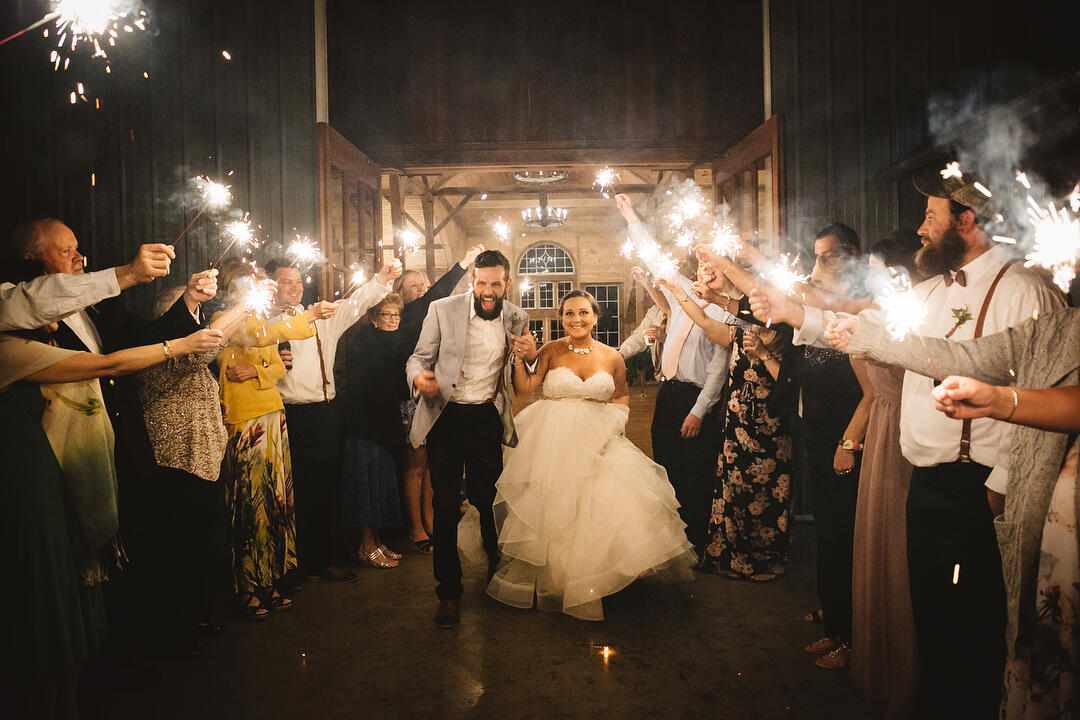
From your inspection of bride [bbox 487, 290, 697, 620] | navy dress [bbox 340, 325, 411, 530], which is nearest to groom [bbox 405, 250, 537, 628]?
bride [bbox 487, 290, 697, 620]

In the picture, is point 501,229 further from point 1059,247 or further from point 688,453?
point 1059,247

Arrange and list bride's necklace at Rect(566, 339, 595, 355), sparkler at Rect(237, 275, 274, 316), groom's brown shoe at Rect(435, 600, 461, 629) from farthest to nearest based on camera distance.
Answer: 1. bride's necklace at Rect(566, 339, 595, 355)
2. groom's brown shoe at Rect(435, 600, 461, 629)
3. sparkler at Rect(237, 275, 274, 316)

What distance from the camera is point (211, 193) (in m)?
4.00

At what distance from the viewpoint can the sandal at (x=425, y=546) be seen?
4.65 m

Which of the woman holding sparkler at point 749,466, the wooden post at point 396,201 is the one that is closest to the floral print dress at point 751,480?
the woman holding sparkler at point 749,466

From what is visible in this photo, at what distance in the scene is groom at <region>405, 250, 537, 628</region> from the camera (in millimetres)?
3541

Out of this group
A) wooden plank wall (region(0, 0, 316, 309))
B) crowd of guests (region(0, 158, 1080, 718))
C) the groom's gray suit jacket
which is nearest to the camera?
crowd of guests (region(0, 158, 1080, 718))

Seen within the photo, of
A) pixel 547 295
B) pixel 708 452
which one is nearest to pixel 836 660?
pixel 708 452

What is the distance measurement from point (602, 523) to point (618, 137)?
11.0 ft

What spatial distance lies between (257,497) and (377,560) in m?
1.06

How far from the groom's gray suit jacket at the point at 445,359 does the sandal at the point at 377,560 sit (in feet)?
3.42

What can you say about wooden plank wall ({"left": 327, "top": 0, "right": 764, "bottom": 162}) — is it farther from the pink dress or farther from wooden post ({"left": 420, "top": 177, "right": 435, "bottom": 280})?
wooden post ({"left": 420, "top": 177, "right": 435, "bottom": 280})

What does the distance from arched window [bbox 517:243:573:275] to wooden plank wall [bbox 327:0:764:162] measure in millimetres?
13370

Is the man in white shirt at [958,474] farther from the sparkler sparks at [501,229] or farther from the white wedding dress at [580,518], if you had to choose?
the sparkler sparks at [501,229]
